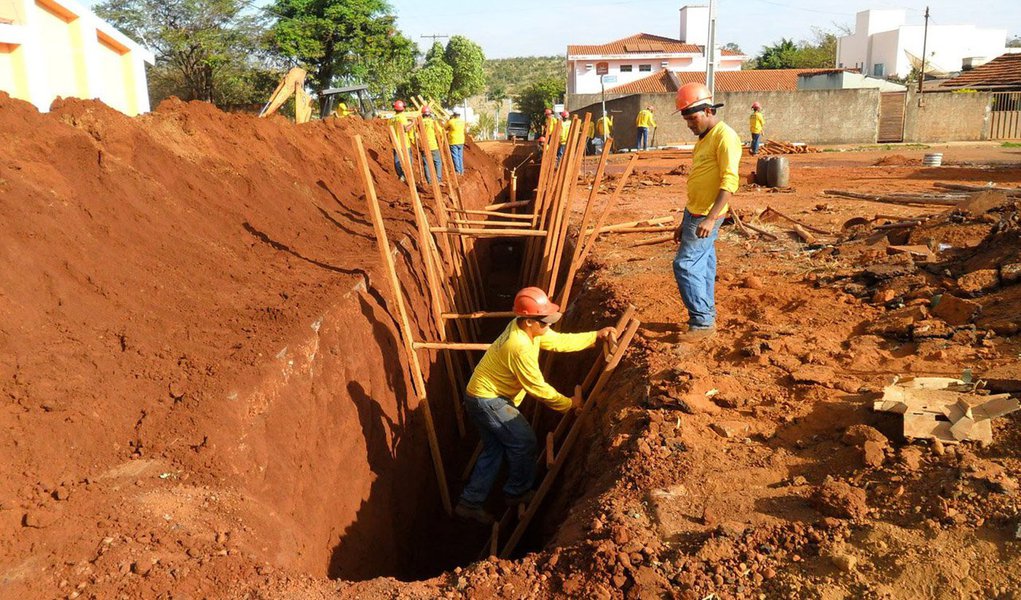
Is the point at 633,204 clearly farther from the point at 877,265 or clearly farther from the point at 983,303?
the point at 983,303

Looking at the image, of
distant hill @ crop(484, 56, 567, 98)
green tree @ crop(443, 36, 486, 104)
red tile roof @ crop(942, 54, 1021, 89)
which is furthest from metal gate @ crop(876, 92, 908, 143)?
distant hill @ crop(484, 56, 567, 98)

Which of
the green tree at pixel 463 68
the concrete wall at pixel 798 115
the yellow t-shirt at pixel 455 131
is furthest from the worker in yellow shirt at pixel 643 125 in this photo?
the green tree at pixel 463 68

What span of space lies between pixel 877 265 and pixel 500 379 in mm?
3774

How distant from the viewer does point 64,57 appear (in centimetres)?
1396

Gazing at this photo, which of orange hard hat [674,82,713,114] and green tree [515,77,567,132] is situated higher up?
green tree [515,77,567,132]

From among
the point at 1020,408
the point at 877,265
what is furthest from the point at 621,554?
the point at 877,265

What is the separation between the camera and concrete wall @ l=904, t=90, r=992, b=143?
88.3 ft

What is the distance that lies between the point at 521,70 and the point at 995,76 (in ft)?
289

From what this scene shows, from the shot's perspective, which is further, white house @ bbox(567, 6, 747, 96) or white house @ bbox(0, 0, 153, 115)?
white house @ bbox(567, 6, 747, 96)

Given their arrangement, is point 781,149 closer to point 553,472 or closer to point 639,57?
point 553,472

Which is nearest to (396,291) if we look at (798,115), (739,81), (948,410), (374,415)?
(374,415)

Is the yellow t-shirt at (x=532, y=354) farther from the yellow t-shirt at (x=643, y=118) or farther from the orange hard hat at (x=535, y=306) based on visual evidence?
the yellow t-shirt at (x=643, y=118)

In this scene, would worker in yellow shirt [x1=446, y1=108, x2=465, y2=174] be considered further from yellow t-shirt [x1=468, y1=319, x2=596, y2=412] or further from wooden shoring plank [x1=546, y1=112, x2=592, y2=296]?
yellow t-shirt [x1=468, y1=319, x2=596, y2=412]

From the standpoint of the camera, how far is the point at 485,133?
48969 mm
